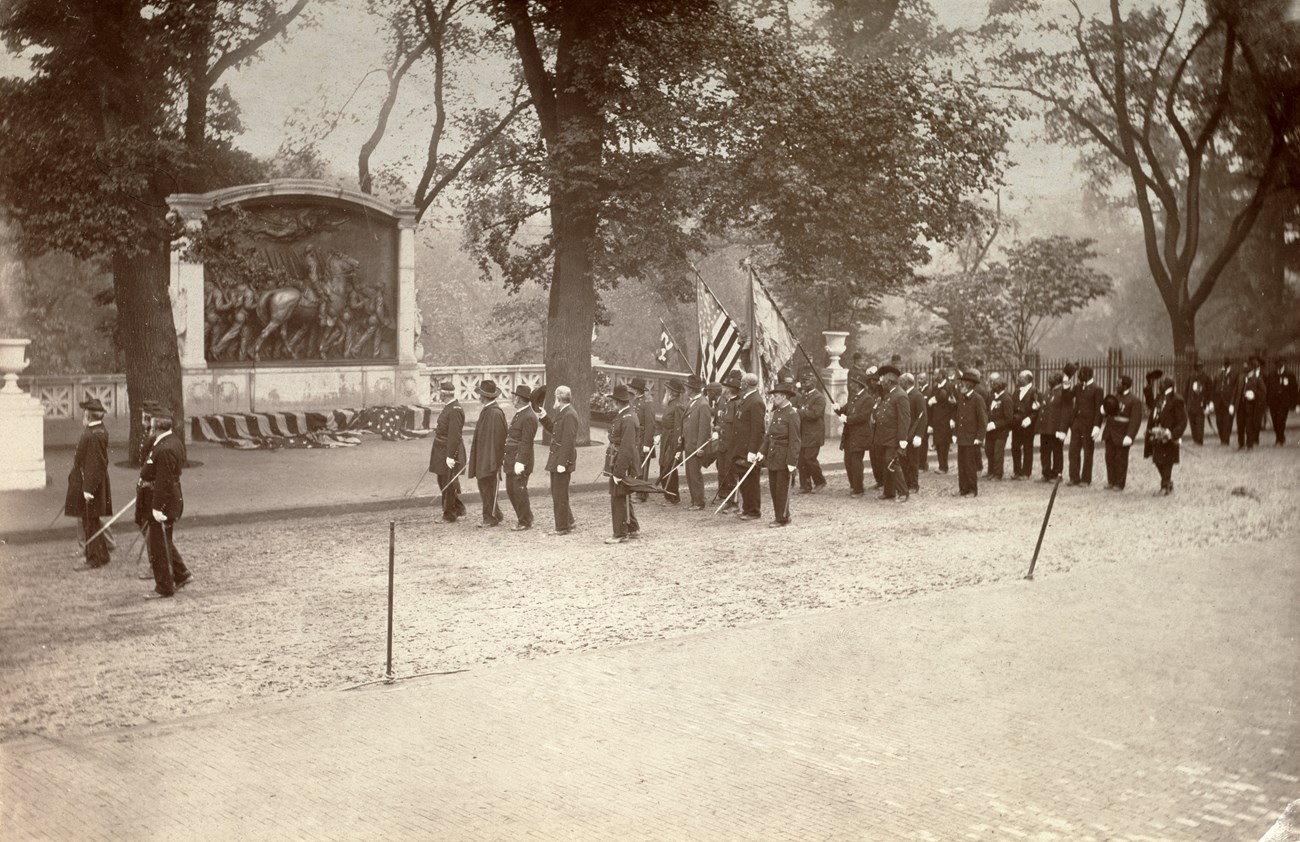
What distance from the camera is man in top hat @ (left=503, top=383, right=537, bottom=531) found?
522 inches

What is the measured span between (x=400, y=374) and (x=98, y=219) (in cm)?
996

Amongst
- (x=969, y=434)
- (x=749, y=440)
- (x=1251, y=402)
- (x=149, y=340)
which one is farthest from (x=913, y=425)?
(x=149, y=340)

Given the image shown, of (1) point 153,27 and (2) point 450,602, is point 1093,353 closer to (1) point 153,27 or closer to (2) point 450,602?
(2) point 450,602

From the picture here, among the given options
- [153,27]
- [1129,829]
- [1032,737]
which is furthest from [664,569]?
[153,27]

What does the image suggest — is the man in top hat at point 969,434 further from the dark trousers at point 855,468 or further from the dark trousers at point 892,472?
the dark trousers at point 855,468

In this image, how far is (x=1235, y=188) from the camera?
9391 millimetres

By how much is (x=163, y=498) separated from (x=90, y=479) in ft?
4.75

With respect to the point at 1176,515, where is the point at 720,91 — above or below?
above

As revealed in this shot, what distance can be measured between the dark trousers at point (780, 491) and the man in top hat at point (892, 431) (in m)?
2.51

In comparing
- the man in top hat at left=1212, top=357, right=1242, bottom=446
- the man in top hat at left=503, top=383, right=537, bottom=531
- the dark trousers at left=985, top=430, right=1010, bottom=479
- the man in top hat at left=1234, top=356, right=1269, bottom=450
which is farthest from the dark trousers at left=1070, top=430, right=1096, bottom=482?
the man in top hat at left=503, top=383, right=537, bottom=531

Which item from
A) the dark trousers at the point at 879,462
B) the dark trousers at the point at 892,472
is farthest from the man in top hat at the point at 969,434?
the dark trousers at the point at 879,462

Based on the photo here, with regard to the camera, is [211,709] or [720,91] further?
[720,91]

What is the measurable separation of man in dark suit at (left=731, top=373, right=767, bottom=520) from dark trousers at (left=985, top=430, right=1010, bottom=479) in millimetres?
5419

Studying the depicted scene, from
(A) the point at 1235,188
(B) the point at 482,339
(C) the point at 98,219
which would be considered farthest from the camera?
(B) the point at 482,339
